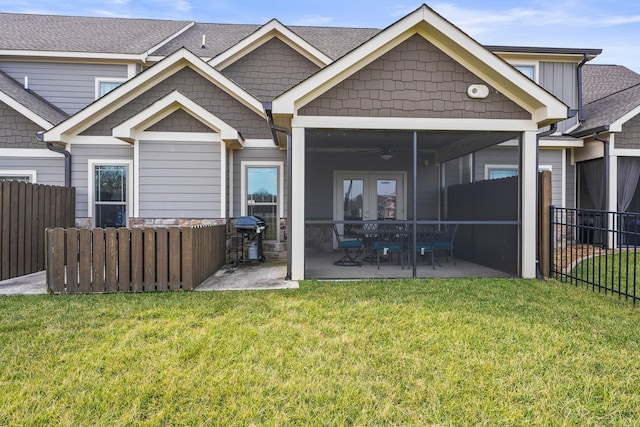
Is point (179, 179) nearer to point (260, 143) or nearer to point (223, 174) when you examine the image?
point (223, 174)

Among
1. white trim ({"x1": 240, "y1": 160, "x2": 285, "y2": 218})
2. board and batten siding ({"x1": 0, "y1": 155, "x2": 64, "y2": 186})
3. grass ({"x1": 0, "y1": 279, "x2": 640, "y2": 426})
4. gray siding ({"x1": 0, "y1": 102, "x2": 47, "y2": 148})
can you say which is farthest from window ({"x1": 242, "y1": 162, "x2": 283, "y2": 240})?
gray siding ({"x1": 0, "y1": 102, "x2": 47, "y2": 148})

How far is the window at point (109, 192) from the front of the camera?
824cm

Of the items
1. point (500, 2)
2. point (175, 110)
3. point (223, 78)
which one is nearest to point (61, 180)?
point (175, 110)

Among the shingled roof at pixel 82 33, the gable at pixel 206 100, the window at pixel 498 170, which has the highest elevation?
the shingled roof at pixel 82 33

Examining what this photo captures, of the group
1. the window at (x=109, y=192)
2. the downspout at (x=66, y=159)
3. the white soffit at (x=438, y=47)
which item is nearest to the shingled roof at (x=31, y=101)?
the downspout at (x=66, y=159)

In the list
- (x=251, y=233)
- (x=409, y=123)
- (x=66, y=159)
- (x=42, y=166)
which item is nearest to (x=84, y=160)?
(x=66, y=159)

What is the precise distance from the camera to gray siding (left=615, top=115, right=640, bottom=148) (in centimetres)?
921

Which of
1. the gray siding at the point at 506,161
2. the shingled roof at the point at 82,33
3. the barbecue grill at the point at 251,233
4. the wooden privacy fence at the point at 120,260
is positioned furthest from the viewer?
the shingled roof at the point at 82,33

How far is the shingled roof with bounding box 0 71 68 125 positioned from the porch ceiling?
254 inches

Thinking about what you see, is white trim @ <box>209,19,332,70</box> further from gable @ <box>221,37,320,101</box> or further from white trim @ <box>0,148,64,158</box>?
white trim @ <box>0,148,64,158</box>

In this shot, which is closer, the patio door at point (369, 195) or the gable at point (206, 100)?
the gable at point (206, 100)

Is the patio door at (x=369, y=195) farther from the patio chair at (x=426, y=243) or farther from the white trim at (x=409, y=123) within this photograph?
the white trim at (x=409, y=123)

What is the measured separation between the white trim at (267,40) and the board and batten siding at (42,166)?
14.6 feet

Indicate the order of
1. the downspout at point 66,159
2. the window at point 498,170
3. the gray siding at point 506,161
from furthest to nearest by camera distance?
the window at point 498,170
the gray siding at point 506,161
the downspout at point 66,159
